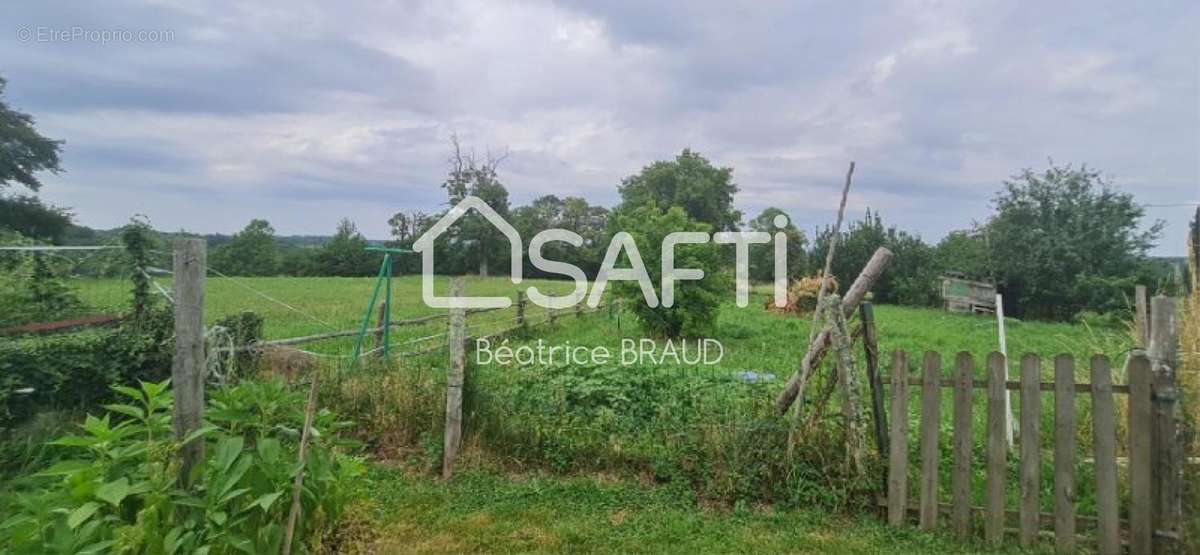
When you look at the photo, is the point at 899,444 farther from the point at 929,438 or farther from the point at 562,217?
the point at 562,217

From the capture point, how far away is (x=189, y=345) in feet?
8.84

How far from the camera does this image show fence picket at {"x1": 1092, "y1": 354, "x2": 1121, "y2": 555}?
120 inches

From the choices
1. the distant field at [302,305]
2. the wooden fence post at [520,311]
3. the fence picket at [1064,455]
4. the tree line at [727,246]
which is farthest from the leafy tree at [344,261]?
the fence picket at [1064,455]

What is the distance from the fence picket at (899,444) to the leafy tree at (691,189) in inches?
1561

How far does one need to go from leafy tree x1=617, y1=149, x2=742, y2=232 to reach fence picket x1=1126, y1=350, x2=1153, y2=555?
131 feet

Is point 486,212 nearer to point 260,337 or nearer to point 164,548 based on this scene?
point 260,337

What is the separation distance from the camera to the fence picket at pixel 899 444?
3418mm

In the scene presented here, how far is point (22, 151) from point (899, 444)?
1099 centimetres

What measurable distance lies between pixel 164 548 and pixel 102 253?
4.22m

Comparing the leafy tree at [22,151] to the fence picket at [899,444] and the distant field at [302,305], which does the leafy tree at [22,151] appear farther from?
the fence picket at [899,444]

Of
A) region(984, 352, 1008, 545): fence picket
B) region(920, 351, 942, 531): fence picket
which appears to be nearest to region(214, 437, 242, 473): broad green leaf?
region(920, 351, 942, 531): fence picket

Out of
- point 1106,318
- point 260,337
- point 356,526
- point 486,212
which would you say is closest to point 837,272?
point 1106,318

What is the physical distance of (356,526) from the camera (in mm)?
3152

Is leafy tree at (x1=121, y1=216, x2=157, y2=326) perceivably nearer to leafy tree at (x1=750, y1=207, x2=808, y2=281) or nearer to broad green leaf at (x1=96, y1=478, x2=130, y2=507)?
broad green leaf at (x1=96, y1=478, x2=130, y2=507)
